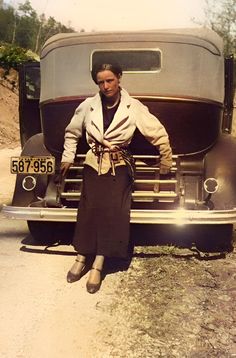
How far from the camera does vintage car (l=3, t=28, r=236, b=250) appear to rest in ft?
15.2

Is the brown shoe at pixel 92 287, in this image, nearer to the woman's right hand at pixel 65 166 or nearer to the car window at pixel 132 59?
the woman's right hand at pixel 65 166

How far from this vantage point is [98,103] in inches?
168

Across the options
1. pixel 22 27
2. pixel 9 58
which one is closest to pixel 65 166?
pixel 9 58

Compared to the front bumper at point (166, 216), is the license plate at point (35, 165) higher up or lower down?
higher up

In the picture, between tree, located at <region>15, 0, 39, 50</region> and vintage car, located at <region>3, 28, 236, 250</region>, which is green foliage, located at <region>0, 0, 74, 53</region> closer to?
tree, located at <region>15, 0, 39, 50</region>

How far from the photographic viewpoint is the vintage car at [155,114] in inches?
183

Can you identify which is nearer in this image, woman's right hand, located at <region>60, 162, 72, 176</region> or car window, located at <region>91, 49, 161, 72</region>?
woman's right hand, located at <region>60, 162, 72, 176</region>

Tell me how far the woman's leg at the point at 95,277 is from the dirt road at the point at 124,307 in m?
0.06

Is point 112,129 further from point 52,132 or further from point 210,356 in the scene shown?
point 210,356

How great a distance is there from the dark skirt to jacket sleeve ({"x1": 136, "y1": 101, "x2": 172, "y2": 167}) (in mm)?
399

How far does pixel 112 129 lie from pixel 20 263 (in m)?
1.69

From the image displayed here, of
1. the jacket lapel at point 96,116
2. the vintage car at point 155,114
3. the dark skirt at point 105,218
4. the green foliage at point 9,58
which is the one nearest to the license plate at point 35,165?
the vintage car at point 155,114

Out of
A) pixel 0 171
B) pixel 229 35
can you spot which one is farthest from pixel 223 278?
pixel 229 35

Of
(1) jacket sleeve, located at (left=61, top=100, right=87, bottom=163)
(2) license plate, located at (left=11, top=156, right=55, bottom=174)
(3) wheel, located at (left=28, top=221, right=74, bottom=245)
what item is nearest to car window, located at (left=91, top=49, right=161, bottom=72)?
(1) jacket sleeve, located at (left=61, top=100, right=87, bottom=163)
